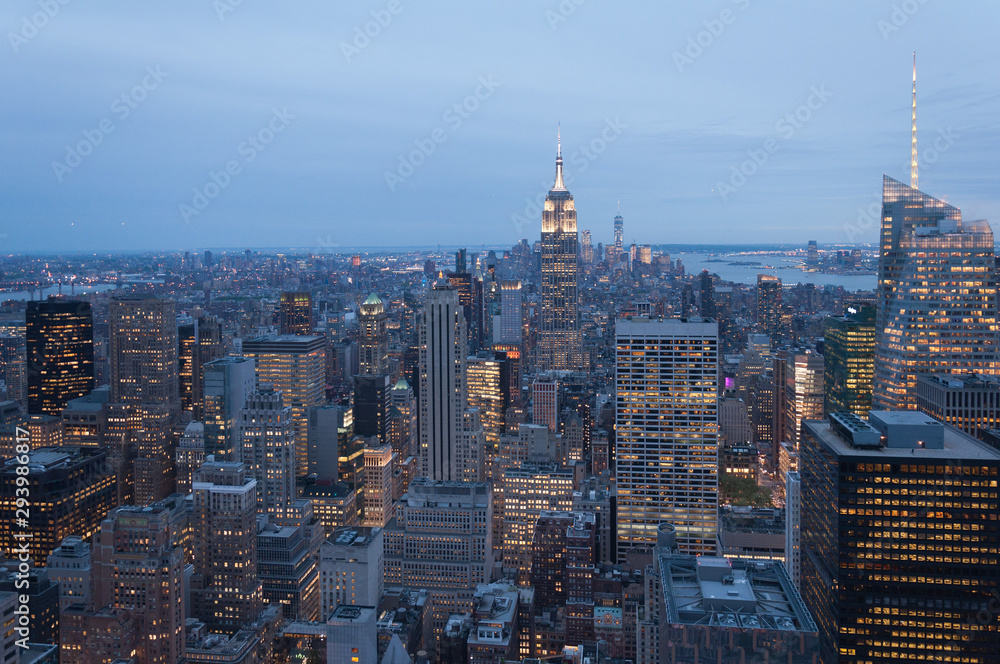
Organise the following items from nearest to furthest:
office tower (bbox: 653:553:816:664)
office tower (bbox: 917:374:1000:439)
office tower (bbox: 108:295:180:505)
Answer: office tower (bbox: 653:553:816:664)
office tower (bbox: 917:374:1000:439)
office tower (bbox: 108:295:180:505)

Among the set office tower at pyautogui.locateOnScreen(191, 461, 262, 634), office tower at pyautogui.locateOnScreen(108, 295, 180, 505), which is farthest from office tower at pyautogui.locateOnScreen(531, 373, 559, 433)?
office tower at pyautogui.locateOnScreen(191, 461, 262, 634)

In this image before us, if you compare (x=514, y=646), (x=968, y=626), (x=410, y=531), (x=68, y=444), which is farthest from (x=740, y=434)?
(x=68, y=444)

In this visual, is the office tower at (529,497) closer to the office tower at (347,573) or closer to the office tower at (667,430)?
the office tower at (667,430)

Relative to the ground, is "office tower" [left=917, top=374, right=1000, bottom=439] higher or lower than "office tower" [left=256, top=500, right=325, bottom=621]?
higher

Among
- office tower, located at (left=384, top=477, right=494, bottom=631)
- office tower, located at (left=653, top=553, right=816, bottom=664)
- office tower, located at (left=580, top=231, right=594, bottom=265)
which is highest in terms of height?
office tower, located at (left=580, top=231, right=594, bottom=265)

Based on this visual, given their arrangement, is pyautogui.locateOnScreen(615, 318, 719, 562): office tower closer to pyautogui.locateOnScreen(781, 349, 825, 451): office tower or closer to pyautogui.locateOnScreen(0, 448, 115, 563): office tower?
pyautogui.locateOnScreen(781, 349, 825, 451): office tower

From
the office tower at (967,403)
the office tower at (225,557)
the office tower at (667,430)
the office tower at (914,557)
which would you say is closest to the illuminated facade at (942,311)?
the office tower at (967,403)

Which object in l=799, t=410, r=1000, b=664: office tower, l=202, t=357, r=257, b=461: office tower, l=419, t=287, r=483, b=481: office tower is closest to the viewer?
l=799, t=410, r=1000, b=664: office tower
